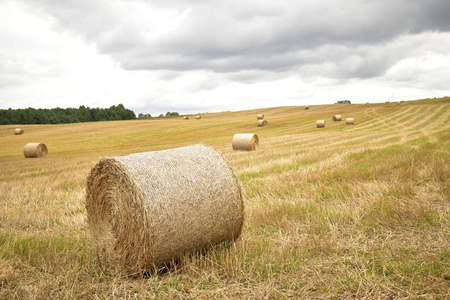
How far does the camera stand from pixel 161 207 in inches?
173

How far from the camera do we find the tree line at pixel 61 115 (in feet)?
281

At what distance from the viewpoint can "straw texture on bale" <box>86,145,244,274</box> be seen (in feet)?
14.4

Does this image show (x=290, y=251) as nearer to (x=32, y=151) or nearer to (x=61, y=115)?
(x=32, y=151)

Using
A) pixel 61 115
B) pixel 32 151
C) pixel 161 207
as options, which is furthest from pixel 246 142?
pixel 61 115

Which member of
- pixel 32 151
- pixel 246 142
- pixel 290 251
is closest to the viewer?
pixel 290 251

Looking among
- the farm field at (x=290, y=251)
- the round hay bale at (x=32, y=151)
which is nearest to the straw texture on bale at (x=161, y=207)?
the farm field at (x=290, y=251)

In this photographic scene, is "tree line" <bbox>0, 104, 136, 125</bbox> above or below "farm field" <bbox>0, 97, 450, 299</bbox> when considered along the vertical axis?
above

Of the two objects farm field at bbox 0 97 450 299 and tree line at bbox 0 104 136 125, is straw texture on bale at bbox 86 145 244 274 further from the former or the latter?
tree line at bbox 0 104 136 125

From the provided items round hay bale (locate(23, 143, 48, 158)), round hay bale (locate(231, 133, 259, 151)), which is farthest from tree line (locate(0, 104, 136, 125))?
round hay bale (locate(231, 133, 259, 151))

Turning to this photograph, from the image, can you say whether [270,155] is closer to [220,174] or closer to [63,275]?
[220,174]

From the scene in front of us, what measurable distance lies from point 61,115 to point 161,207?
97.1 metres

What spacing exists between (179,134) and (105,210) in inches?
1306

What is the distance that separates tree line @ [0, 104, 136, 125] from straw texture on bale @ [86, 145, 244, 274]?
92.9 meters

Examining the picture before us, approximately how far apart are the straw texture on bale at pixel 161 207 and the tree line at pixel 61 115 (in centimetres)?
9286
